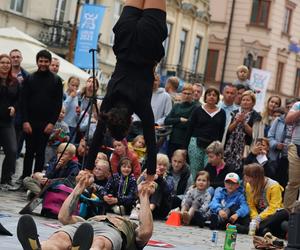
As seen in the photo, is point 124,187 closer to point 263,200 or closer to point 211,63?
point 263,200

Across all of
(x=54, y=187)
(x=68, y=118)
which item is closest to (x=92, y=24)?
(x=68, y=118)

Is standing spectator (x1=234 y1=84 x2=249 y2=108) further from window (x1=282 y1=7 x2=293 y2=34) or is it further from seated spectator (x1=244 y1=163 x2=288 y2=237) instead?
window (x1=282 y1=7 x2=293 y2=34)

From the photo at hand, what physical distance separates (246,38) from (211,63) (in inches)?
91.6

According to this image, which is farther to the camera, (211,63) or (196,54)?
(211,63)

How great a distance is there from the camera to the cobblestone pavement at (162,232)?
9031 millimetres

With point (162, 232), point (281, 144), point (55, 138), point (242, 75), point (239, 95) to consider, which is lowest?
point (162, 232)

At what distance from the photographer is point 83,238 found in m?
6.38

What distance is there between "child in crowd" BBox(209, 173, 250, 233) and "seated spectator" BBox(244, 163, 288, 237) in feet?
0.50

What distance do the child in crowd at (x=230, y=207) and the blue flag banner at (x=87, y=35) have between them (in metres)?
9.47

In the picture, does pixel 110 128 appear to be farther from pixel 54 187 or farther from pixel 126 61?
pixel 54 187

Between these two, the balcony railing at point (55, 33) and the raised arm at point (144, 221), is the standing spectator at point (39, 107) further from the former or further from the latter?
the balcony railing at point (55, 33)

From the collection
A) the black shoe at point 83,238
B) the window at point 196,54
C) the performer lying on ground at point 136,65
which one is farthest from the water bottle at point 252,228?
the window at point 196,54

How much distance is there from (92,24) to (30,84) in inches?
409

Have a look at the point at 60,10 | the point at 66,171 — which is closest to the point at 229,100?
the point at 66,171
